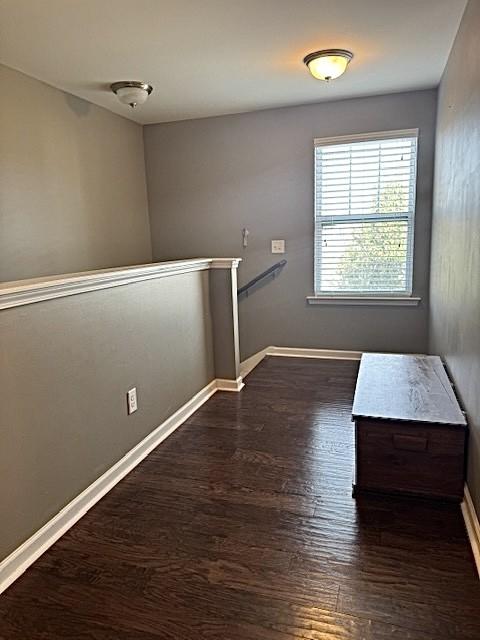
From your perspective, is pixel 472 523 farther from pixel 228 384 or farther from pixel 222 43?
pixel 222 43

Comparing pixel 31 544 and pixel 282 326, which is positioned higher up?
pixel 282 326

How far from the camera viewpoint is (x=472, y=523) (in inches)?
70.1

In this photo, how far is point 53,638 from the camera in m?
1.41

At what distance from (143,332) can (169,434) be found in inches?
28.3

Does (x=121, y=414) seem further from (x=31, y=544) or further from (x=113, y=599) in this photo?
(x=113, y=599)

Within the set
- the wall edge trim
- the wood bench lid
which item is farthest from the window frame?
the wall edge trim

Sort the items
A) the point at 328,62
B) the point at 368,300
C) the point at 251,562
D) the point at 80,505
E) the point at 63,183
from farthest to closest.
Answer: the point at 368,300
the point at 63,183
the point at 328,62
the point at 80,505
the point at 251,562

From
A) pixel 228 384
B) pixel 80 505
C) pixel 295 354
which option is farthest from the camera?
pixel 295 354

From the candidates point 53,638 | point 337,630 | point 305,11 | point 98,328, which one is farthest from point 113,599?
point 305,11

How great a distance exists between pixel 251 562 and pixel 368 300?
2870 mm

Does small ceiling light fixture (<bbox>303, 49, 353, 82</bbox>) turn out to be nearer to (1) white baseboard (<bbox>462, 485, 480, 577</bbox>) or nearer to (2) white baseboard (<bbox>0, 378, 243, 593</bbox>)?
(2) white baseboard (<bbox>0, 378, 243, 593</bbox>)

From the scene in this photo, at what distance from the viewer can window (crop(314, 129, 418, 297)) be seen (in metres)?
3.85

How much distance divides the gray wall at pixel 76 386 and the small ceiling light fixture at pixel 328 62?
167cm

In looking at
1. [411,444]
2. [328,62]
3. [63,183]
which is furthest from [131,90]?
[411,444]
